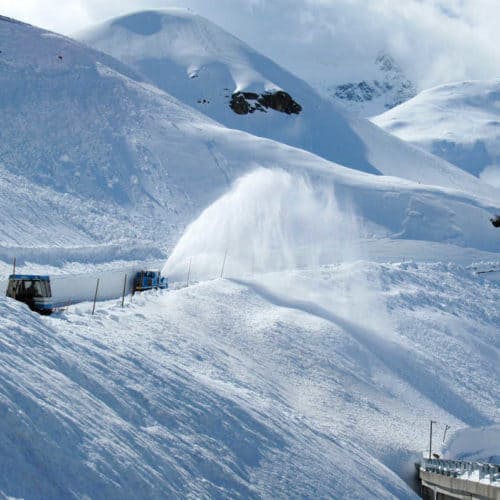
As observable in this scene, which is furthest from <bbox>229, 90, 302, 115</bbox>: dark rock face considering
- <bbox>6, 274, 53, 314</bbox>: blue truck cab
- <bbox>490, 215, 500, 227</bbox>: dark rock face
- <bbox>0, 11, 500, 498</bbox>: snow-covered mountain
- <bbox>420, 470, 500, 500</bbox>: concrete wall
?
<bbox>420, 470, 500, 500</bbox>: concrete wall

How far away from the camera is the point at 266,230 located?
50.3 metres

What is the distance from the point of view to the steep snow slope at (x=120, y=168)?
4991 cm

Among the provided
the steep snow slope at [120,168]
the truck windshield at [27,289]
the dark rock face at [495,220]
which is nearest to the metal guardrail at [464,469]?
the truck windshield at [27,289]

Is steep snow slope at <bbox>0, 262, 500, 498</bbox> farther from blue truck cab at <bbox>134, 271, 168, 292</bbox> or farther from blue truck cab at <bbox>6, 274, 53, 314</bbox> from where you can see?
blue truck cab at <bbox>134, 271, 168, 292</bbox>

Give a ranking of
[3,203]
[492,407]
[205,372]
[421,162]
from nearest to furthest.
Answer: [205,372] < [492,407] < [3,203] < [421,162]

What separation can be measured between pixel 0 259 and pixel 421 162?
193 feet

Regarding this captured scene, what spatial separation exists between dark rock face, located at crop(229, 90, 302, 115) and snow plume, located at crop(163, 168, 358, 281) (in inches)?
1166

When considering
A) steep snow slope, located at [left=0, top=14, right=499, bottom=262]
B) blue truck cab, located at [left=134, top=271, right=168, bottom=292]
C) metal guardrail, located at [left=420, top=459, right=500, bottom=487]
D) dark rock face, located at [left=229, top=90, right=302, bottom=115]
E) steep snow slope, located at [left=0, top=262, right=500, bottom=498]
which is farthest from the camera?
dark rock face, located at [left=229, top=90, right=302, bottom=115]

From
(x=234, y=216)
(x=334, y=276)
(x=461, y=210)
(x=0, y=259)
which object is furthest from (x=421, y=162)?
(x=0, y=259)

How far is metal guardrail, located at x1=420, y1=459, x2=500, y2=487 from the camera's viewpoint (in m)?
18.0

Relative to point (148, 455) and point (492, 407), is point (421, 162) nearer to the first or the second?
point (492, 407)

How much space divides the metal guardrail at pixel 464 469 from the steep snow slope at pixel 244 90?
60452 mm

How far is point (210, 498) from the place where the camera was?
1377 cm

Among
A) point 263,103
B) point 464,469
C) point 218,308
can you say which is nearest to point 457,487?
point 464,469
